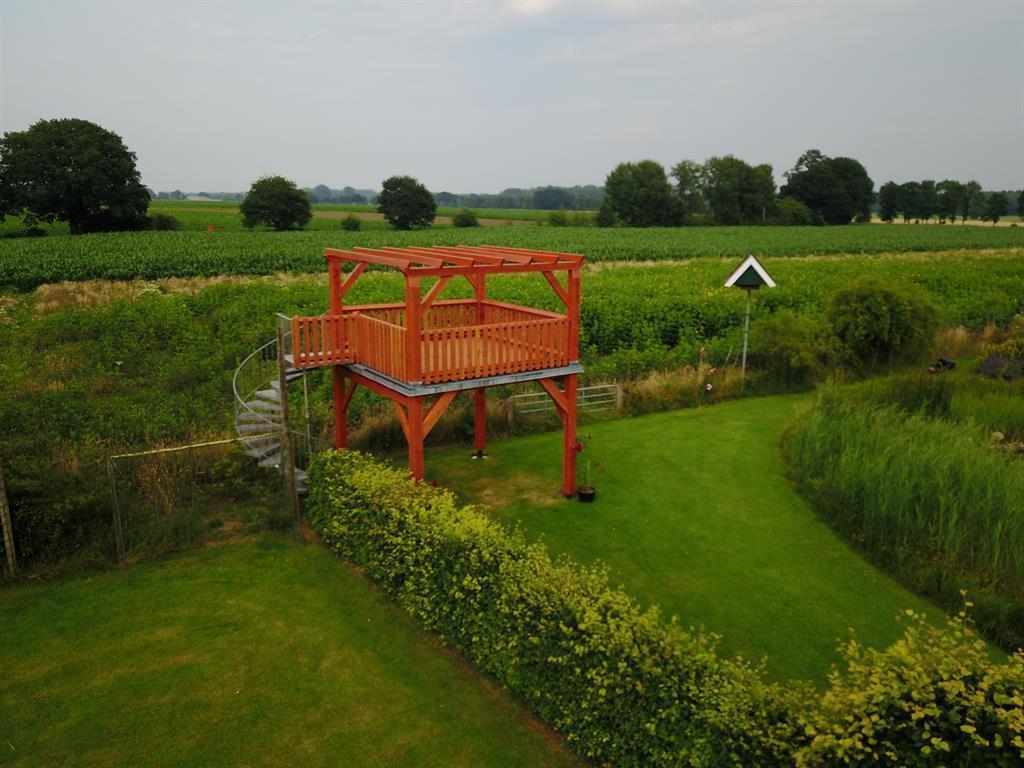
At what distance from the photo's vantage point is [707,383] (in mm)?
20188

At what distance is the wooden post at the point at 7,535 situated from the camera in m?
10.3

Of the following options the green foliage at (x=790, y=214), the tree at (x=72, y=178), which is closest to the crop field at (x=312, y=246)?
the tree at (x=72, y=178)

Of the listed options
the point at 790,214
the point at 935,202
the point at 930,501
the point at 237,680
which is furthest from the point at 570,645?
the point at 935,202

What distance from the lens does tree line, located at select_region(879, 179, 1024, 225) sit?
13712 cm

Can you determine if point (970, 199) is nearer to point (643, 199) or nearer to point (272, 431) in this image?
point (643, 199)

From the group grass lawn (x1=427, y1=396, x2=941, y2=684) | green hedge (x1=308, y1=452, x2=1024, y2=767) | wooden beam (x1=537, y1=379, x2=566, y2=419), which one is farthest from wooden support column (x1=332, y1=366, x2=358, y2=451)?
green hedge (x1=308, y1=452, x2=1024, y2=767)

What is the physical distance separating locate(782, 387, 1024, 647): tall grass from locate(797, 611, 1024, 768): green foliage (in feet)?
13.8

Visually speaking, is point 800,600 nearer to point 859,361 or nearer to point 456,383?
point 456,383

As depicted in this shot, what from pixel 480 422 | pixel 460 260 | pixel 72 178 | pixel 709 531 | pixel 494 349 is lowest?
pixel 709 531

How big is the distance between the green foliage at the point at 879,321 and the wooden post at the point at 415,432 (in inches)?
555

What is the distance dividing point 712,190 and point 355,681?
394 feet

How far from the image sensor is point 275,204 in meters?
77.8

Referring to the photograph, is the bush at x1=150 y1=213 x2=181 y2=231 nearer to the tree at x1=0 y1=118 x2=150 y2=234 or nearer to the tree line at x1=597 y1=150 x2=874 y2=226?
the tree at x1=0 y1=118 x2=150 y2=234

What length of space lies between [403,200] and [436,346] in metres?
76.6
